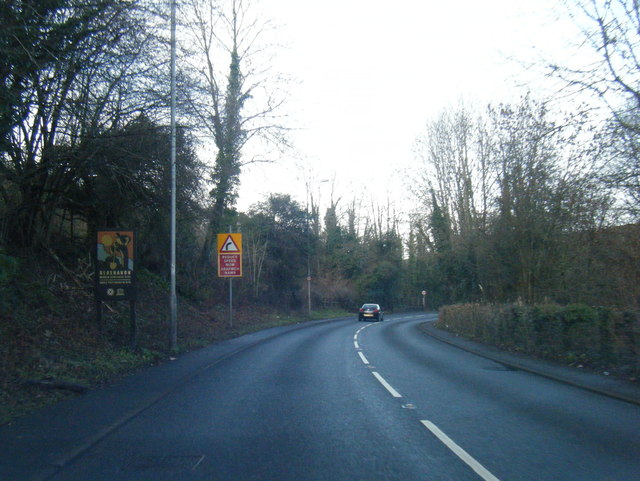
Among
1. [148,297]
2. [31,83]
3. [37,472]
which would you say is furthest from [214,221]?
[37,472]

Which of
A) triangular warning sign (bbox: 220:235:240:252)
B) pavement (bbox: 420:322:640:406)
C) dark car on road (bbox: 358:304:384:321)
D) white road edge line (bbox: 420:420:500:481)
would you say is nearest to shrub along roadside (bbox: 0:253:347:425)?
triangular warning sign (bbox: 220:235:240:252)

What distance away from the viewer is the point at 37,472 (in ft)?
18.4

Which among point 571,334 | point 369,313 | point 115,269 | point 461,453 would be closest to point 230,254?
point 115,269

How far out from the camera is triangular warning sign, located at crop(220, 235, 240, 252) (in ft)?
82.9

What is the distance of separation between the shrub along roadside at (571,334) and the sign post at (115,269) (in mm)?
11903

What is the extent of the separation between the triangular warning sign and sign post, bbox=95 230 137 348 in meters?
9.72

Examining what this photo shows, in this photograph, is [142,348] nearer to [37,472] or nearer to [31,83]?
[31,83]

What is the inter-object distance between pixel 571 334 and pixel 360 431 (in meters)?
9.95

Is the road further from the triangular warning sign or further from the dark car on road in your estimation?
the dark car on road

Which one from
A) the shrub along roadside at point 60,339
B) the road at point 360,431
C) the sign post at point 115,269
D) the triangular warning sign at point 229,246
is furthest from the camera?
the triangular warning sign at point 229,246

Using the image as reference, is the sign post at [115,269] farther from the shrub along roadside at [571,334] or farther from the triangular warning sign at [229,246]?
the shrub along roadside at [571,334]

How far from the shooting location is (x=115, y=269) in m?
15.5

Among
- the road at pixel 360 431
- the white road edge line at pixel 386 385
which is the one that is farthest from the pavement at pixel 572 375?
the white road edge line at pixel 386 385

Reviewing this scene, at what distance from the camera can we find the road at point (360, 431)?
5.84 meters
